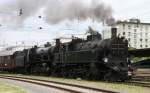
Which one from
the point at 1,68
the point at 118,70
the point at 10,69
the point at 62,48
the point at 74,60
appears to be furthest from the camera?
the point at 1,68

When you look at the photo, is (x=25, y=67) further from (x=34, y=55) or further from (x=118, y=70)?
(x=118, y=70)

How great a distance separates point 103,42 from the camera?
3133cm

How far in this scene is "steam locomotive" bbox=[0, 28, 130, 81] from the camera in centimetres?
3038

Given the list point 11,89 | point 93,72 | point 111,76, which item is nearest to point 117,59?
point 111,76

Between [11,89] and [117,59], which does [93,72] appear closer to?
[117,59]

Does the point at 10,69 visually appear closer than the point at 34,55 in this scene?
No

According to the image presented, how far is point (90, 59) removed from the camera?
105 ft

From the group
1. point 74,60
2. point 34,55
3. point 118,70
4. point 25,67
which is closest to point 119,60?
point 118,70

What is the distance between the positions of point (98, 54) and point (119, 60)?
173 centimetres

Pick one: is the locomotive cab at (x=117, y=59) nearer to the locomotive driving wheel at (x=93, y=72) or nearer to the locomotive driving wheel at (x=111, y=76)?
the locomotive driving wheel at (x=111, y=76)

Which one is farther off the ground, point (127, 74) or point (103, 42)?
point (103, 42)

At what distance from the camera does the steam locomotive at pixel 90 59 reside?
99.7 feet

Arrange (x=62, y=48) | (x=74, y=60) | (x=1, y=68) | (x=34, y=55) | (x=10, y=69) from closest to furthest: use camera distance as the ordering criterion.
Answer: (x=74, y=60) < (x=62, y=48) < (x=34, y=55) < (x=10, y=69) < (x=1, y=68)

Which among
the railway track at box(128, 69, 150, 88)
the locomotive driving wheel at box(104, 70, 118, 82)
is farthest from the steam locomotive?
the railway track at box(128, 69, 150, 88)
